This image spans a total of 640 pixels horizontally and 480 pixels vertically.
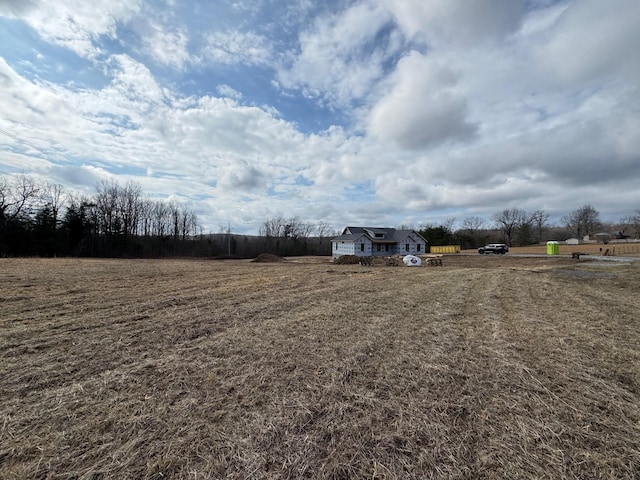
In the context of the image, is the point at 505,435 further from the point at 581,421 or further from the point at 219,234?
the point at 219,234

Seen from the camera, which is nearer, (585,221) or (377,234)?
(377,234)

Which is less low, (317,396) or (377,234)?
(377,234)

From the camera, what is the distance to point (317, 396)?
2.87 m

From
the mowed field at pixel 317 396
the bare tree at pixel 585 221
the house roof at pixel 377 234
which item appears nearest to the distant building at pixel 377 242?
the house roof at pixel 377 234

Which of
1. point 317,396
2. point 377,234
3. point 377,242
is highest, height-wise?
point 377,234

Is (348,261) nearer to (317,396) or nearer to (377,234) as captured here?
(377,234)

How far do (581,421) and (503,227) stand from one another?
84910 millimetres

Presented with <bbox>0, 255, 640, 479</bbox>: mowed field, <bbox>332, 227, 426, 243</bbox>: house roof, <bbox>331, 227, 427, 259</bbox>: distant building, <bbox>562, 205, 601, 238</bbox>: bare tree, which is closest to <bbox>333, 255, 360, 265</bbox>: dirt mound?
<bbox>331, 227, 427, 259</bbox>: distant building

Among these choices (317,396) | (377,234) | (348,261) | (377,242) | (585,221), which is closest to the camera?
(317,396)

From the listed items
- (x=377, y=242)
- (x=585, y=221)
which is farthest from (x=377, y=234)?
(x=585, y=221)

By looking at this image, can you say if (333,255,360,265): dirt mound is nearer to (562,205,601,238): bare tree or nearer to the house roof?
the house roof

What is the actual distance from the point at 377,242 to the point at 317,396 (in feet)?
124

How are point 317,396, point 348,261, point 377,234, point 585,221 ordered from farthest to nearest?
point 585,221, point 377,234, point 348,261, point 317,396

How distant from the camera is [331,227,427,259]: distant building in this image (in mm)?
38375
